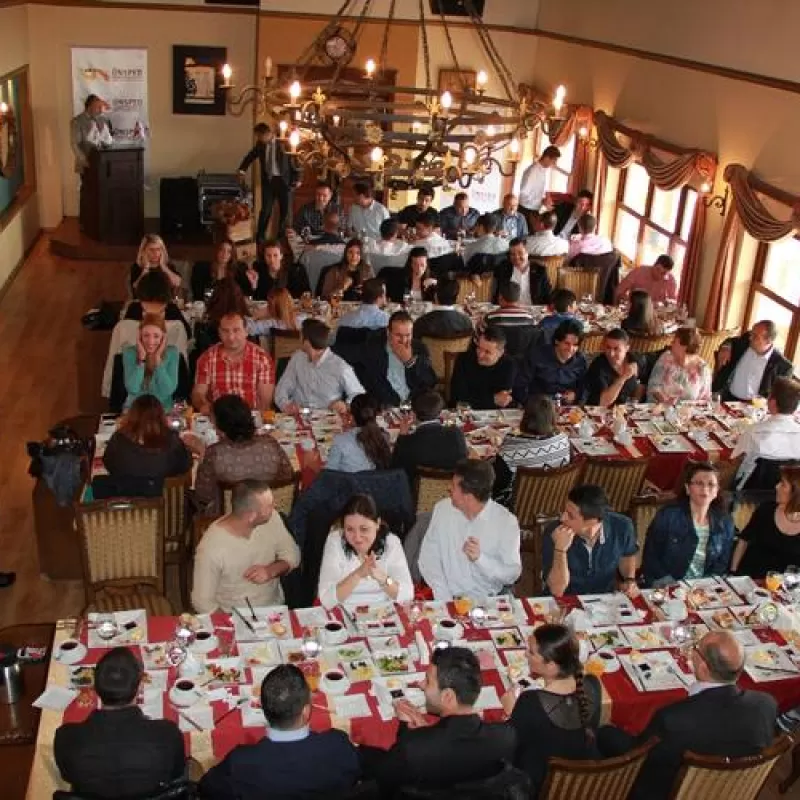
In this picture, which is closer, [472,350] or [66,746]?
[66,746]

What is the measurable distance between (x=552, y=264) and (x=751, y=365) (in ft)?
12.6

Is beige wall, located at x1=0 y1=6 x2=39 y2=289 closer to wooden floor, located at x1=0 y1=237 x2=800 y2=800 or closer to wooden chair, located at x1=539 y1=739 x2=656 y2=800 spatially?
wooden floor, located at x1=0 y1=237 x2=800 y2=800

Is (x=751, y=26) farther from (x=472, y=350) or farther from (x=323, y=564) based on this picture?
(x=323, y=564)

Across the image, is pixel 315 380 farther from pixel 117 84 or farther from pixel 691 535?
pixel 117 84

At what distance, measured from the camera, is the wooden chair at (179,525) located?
6082 millimetres

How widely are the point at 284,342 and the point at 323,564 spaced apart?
3.62m

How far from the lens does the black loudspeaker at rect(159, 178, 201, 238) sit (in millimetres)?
15359

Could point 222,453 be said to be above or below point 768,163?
below

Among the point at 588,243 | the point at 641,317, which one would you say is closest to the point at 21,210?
the point at 588,243

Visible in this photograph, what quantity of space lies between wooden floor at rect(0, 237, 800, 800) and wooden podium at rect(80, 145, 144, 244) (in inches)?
19.6

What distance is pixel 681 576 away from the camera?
5918 millimetres

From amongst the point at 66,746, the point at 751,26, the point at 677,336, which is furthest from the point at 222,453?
the point at 751,26

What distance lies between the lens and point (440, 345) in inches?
361

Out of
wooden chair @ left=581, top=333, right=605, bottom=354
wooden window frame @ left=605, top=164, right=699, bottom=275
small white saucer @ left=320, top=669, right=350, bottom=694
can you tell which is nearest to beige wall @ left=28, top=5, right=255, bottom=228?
wooden window frame @ left=605, top=164, right=699, bottom=275
